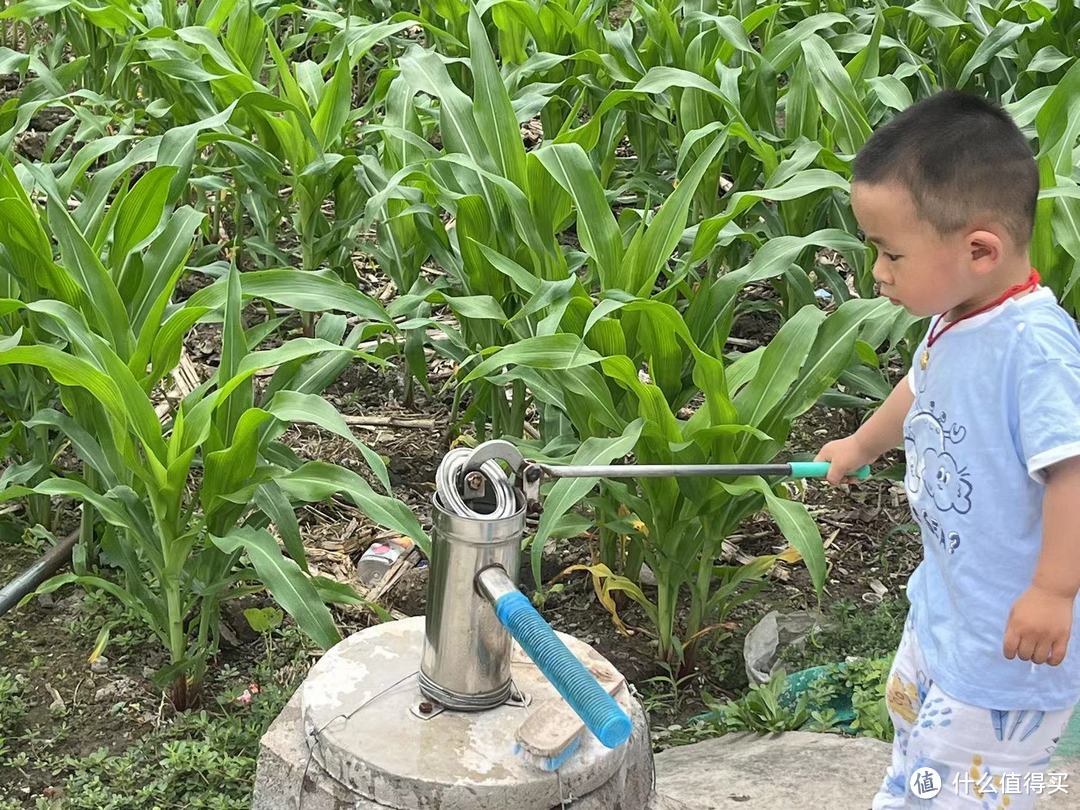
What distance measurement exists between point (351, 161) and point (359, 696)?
5.61 ft

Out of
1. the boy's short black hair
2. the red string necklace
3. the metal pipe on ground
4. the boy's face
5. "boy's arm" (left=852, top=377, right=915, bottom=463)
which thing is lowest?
the metal pipe on ground

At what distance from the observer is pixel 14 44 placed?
5.14 m

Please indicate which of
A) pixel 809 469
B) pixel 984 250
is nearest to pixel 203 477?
pixel 809 469

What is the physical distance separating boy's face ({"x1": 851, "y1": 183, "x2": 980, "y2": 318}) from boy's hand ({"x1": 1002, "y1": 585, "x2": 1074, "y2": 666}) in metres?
0.32

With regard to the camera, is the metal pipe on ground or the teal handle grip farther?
the metal pipe on ground

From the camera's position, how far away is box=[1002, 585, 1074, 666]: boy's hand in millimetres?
1354

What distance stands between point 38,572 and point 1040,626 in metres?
1.78

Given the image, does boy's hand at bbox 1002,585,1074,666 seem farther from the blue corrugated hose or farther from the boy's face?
the blue corrugated hose

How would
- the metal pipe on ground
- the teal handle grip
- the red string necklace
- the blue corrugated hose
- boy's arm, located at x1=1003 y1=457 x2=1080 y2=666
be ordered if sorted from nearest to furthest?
the blue corrugated hose, boy's arm, located at x1=1003 y1=457 x2=1080 y2=666, the red string necklace, the teal handle grip, the metal pipe on ground

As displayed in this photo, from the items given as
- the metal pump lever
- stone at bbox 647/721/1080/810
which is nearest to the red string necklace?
the metal pump lever

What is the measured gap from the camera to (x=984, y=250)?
139 cm

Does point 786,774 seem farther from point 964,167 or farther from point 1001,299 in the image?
point 964,167

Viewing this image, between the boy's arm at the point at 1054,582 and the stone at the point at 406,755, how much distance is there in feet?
1.57

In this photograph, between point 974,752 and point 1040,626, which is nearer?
point 1040,626
